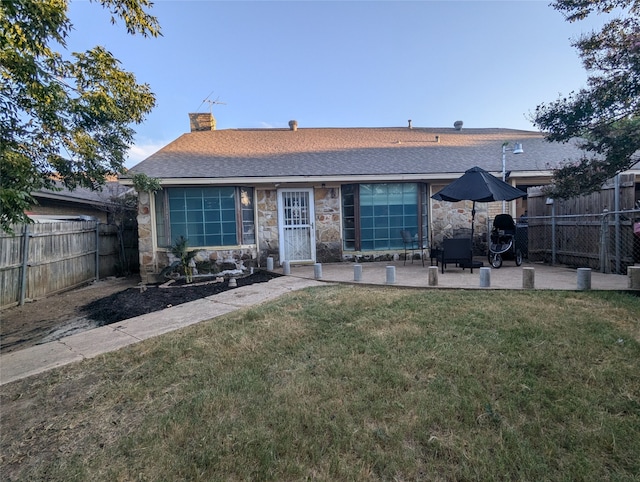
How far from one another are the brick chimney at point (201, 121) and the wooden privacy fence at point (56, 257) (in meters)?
4.74

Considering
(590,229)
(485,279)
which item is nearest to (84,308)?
(485,279)

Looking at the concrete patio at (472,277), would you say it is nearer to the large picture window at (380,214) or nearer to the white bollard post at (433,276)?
the white bollard post at (433,276)

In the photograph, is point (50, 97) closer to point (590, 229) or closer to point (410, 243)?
point (410, 243)

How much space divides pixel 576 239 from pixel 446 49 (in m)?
6.68

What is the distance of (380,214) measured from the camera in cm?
978

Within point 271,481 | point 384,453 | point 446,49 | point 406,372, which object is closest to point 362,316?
point 406,372

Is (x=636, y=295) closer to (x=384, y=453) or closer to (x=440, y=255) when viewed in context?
(x=440, y=255)

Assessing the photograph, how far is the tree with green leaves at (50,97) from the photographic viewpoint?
359cm

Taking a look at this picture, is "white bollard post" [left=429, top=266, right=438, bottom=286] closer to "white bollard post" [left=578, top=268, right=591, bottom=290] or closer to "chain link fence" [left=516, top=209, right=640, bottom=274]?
"white bollard post" [left=578, top=268, right=591, bottom=290]

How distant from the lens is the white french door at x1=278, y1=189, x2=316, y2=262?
31.4 ft

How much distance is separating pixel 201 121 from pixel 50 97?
8894 mm

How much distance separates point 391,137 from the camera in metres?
12.6

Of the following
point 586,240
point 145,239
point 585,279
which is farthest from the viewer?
point 145,239

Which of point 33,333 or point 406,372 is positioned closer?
point 406,372
